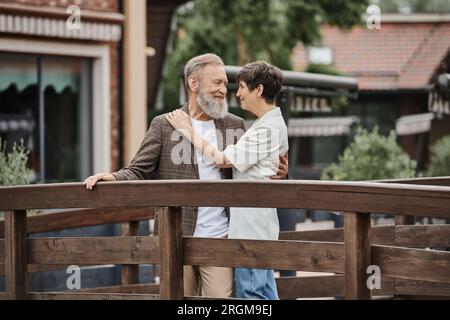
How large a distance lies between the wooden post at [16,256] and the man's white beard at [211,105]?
1.35 meters

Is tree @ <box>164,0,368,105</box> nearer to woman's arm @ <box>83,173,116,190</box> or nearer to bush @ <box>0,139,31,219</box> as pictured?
bush @ <box>0,139,31,219</box>

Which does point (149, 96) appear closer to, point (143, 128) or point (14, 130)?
point (143, 128)

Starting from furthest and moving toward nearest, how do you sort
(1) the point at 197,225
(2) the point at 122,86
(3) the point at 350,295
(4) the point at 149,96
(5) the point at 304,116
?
(5) the point at 304,116 → (4) the point at 149,96 → (2) the point at 122,86 → (1) the point at 197,225 → (3) the point at 350,295

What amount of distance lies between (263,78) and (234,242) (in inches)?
35.7

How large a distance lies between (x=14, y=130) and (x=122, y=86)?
185 cm

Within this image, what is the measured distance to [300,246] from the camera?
223 inches

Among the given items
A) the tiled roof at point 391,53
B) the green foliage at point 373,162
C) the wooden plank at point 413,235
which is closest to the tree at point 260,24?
the tiled roof at point 391,53

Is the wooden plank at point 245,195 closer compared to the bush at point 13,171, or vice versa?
the wooden plank at point 245,195

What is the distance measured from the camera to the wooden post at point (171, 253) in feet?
19.4

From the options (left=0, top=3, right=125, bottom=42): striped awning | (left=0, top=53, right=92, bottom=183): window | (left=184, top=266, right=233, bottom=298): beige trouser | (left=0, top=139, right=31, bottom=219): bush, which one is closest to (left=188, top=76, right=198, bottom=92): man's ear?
(left=184, top=266, right=233, bottom=298): beige trouser

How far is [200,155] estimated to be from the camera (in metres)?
6.01

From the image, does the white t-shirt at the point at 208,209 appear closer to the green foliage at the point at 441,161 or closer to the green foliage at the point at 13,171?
the green foliage at the point at 13,171
